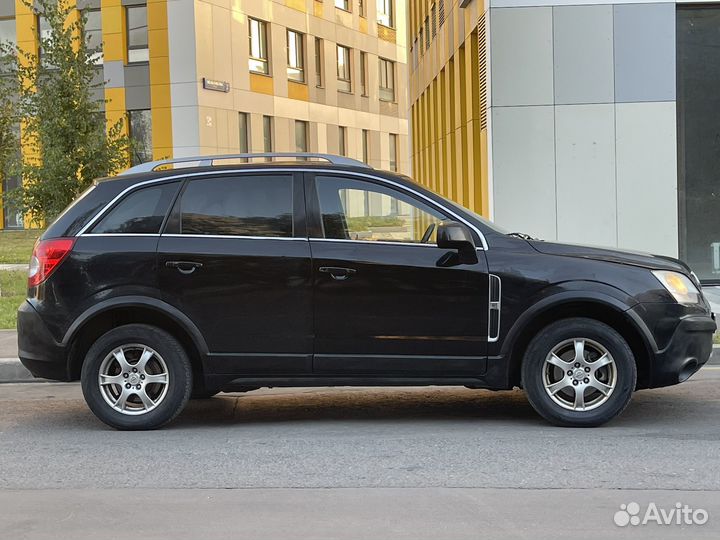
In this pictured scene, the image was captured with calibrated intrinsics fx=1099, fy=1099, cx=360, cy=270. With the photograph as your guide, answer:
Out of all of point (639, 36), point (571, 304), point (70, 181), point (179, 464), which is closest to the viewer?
point (179, 464)

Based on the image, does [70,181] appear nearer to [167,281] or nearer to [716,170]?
[716,170]

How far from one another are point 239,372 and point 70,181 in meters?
11.9

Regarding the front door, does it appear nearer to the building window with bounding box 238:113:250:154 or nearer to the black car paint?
the black car paint

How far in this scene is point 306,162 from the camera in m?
7.41

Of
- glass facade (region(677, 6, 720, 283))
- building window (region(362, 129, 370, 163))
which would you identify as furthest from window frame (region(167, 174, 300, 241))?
building window (region(362, 129, 370, 163))

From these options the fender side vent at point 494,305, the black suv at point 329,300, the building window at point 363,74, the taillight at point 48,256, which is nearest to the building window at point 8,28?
the building window at point 363,74

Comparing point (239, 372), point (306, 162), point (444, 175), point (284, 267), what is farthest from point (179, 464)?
point (444, 175)

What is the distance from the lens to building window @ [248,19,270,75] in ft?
133

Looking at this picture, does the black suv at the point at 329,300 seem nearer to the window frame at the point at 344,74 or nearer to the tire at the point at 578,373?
the tire at the point at 578,373

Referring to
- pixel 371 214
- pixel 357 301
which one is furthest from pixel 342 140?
pixel 357 301

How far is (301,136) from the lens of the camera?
4472 cm

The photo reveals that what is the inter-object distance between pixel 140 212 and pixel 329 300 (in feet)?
4.62

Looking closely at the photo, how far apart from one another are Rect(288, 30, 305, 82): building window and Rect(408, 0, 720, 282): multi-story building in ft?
89.7

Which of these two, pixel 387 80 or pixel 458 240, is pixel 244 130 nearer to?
pixel 387 80
